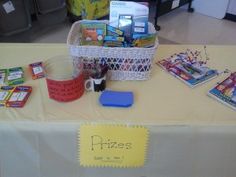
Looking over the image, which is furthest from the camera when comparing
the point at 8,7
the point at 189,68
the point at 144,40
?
the point at 8,7

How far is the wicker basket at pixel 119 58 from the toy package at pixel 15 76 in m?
0.21

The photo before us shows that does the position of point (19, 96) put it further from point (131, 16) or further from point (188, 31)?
point (188, 31)

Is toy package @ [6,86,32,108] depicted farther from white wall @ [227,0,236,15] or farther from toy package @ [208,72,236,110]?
white wall @ [227,0,236,15]

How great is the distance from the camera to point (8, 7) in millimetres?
2277

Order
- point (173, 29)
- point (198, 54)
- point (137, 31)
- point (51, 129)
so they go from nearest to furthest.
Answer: point (51, 129), point (137, 31), point (198, 54), point (173, 29)

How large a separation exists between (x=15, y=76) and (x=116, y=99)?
37 cm

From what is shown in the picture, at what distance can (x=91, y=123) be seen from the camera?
2.62 ft

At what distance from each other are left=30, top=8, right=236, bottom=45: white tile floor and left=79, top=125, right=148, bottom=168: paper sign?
6.37 ft

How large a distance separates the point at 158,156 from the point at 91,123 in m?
0.23

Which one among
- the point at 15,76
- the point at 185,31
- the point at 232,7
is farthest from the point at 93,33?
the point at 232,7

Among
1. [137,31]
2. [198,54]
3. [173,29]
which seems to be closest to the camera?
[137,31]

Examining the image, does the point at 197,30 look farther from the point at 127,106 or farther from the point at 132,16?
the point at 127,106

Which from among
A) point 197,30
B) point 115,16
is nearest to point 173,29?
point 197,30

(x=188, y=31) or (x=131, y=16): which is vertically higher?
(x=131, y=16)
